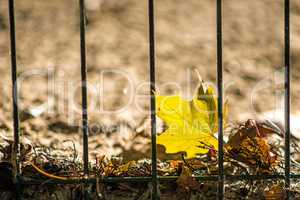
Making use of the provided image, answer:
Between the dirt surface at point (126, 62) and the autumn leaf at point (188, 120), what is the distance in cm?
46

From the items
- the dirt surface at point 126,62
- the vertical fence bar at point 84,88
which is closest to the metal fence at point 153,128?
the vertical fence bar at point 84,88

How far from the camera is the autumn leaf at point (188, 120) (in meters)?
1.89

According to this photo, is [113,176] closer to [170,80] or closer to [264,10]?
[170,80]

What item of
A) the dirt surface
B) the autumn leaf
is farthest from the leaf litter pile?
the dirt surface

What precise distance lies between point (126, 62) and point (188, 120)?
143 centimetres

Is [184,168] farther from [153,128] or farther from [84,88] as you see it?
[84,88]

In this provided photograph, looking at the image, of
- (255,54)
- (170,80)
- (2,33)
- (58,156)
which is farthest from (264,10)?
(58,156)

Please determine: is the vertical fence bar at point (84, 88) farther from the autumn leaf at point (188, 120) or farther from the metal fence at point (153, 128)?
the autumn leaf at point (188, 120)

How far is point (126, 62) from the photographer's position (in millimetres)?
3303

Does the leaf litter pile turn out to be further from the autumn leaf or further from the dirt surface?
the dirt surface

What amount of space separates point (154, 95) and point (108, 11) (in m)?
2.08

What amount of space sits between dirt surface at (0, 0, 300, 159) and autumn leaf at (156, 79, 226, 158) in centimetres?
46

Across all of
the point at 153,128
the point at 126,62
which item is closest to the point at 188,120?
the point at 153,128

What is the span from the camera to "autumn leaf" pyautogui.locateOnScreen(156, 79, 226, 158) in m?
1.89
